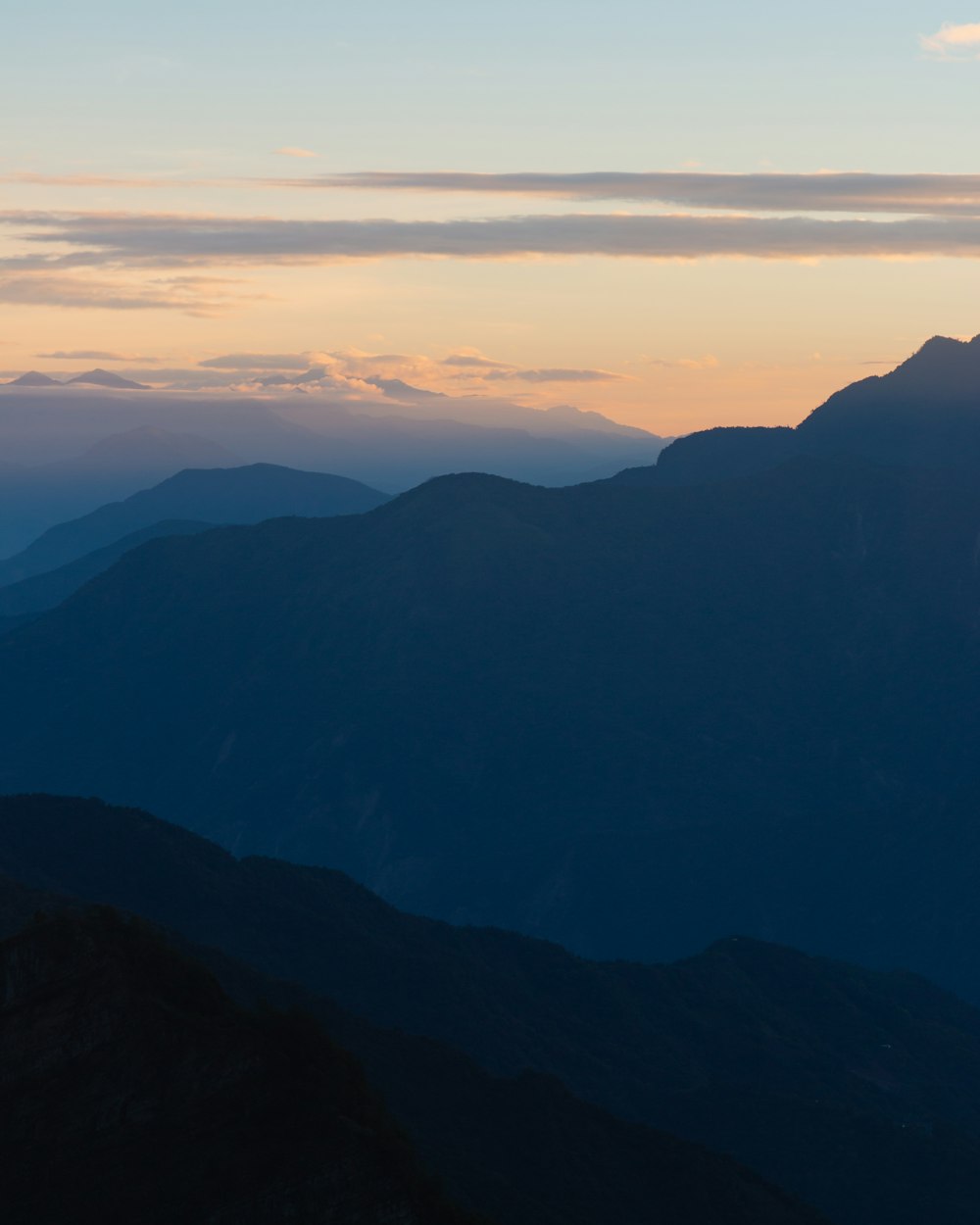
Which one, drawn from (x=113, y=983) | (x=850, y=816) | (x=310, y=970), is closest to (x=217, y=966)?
(x=310, y=970)

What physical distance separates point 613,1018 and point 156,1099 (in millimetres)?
72899

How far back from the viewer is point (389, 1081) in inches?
2842

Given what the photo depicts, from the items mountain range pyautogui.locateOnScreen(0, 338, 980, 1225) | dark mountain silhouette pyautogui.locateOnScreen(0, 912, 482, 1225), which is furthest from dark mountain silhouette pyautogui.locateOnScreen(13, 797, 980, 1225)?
dark mountain silhouette pyautogui.locateOnScreen(0, 912, 482, 1225)

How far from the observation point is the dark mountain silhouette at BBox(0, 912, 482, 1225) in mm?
34375

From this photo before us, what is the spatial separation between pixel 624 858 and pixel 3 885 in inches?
4329

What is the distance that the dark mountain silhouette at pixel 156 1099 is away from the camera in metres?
34.4

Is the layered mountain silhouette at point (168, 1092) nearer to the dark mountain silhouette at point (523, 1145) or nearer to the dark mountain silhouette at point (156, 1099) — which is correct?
the dark mountain silhouette at point (156, 1099)

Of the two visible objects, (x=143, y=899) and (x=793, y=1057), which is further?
(x=793, y=1057)

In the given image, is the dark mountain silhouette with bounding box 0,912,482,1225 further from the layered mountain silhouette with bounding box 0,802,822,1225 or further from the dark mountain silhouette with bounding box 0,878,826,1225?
the dark mountain silhouette with bounding box 0,878,826,1225

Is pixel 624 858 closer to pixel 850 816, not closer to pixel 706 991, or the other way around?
pixel 850 816

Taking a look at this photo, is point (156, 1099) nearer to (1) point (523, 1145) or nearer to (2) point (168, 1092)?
(2) point (168, 1092)

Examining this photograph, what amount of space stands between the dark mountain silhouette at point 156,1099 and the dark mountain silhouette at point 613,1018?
37.4 metres

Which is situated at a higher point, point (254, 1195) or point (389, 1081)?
point (254, 1195)

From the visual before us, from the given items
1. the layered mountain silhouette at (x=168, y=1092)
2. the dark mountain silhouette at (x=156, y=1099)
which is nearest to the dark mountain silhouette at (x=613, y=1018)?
the layered mountain silhouette at (x=168, y=1092)
